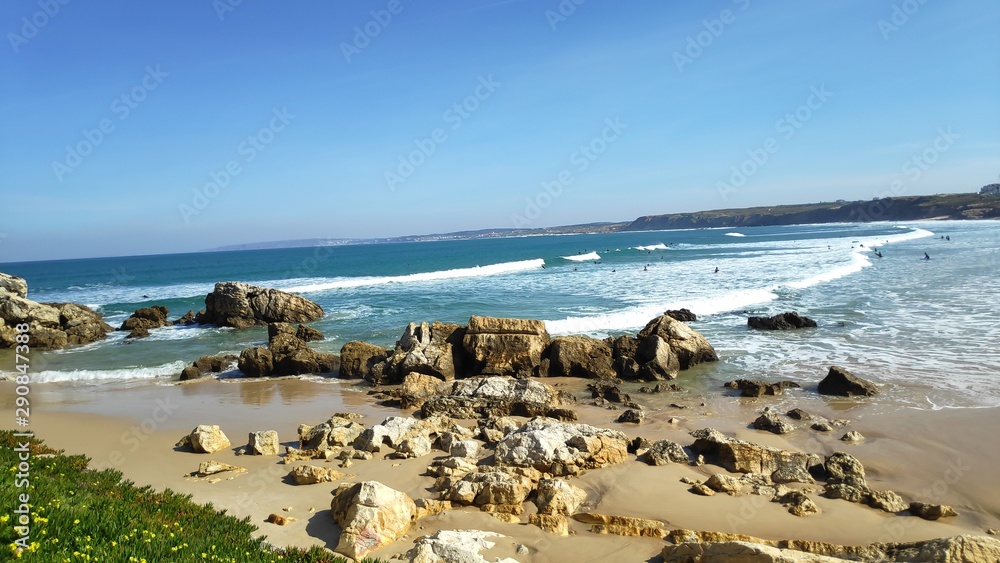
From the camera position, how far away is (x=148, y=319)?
27.6 metres

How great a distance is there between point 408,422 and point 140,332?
20.3m

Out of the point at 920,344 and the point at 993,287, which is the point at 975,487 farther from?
the point at 993,287

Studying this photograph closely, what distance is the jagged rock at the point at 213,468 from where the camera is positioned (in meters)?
7.95

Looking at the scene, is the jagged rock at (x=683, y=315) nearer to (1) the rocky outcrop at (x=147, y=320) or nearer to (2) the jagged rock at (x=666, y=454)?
(2) the jagged rock at (x=666, y=454)

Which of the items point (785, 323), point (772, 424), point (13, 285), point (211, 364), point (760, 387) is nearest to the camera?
point (772, 424)

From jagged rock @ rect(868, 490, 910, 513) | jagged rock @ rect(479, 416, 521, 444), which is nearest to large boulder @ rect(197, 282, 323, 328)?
jagged rock @ rect(479, 416, 521, 444)

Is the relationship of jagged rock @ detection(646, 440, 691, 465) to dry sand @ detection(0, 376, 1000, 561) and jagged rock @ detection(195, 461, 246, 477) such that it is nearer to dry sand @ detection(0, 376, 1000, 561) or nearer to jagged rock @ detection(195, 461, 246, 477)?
dry sand @ detection(0, 376, 1000, 561)

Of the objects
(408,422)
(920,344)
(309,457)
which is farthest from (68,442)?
(920,344)

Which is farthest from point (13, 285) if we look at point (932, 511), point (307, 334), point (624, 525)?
point (932, 511)

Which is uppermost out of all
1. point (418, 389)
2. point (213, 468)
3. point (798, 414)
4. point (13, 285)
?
point (13, 285)

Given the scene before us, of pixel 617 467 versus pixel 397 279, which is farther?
pixel 397 279

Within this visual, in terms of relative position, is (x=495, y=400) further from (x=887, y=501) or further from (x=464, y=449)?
(x=887, y=501)

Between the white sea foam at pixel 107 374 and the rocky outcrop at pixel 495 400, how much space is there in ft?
31.6

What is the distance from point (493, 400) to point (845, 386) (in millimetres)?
7081
